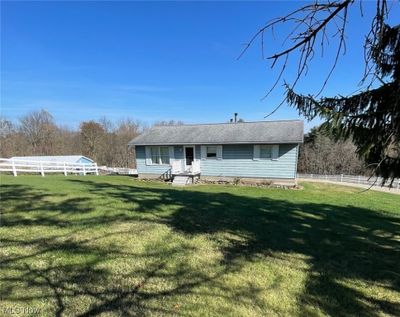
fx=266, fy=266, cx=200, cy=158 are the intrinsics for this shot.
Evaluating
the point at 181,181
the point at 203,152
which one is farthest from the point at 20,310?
the point at 203,152

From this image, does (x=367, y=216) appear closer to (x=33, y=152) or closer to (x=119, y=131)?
(x=119, y=131)

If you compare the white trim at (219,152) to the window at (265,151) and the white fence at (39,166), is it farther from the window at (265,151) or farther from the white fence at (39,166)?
the white fence at (39,166)

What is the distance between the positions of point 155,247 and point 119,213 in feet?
6.80

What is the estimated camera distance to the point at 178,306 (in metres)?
2.83

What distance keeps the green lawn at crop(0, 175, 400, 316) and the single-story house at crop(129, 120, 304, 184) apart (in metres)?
10.6

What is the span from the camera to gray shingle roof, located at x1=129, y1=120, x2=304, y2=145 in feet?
57.0

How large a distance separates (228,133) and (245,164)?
9.44 ft

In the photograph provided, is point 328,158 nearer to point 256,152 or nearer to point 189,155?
point 256,152

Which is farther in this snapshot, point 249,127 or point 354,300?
point 249,127

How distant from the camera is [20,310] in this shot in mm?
2564

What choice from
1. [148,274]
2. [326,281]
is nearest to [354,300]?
[326,281]

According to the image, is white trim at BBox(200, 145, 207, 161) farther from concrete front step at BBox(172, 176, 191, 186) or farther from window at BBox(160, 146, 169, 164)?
window at BBox(160, 146, 169, 164)

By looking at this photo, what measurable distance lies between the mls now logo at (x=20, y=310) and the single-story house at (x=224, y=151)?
51.4 ft

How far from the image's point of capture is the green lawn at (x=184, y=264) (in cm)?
287
